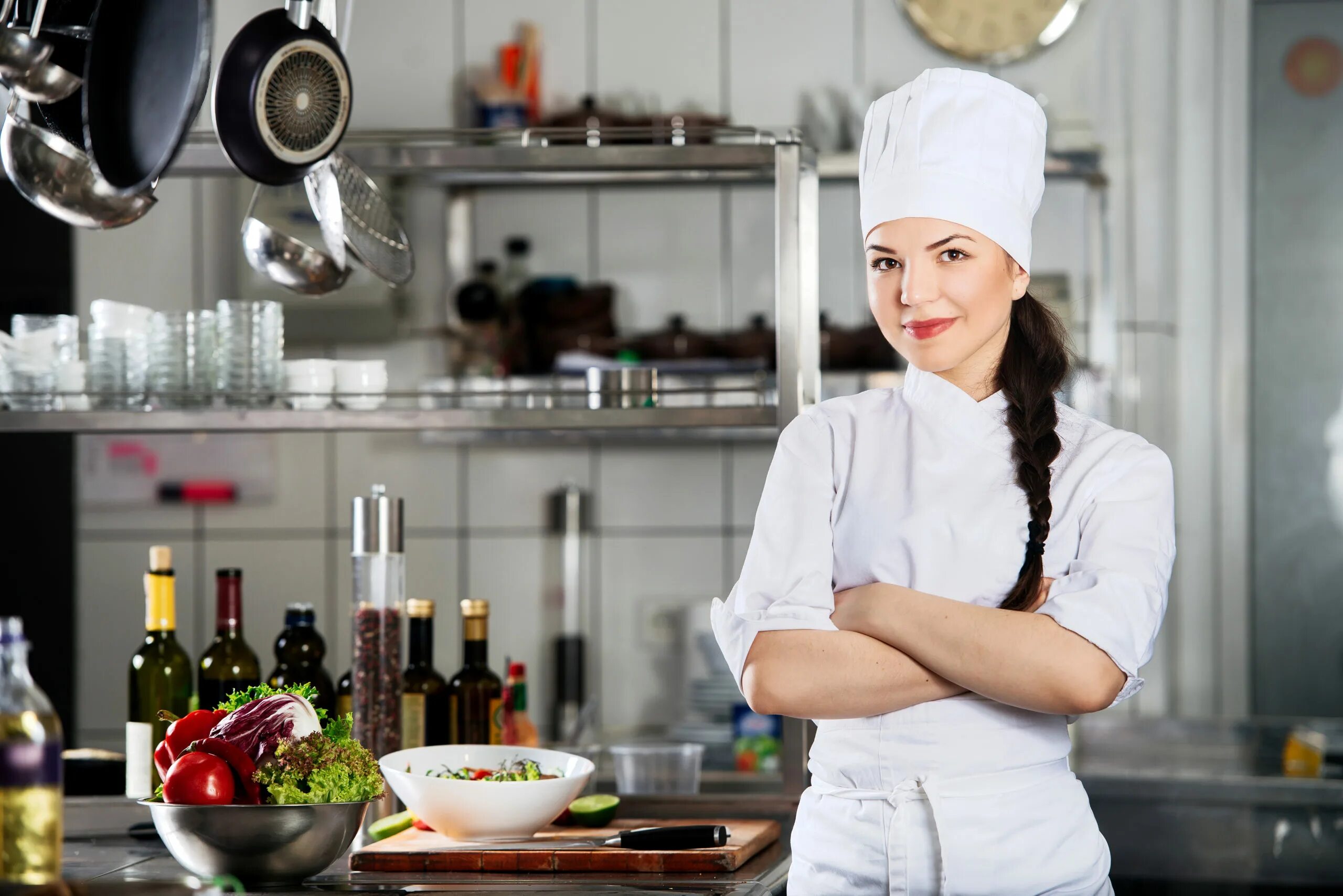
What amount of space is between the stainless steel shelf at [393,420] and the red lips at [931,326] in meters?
0.38

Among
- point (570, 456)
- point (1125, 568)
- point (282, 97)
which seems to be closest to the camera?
point (1125, 568)

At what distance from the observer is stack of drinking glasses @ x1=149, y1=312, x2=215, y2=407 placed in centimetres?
169

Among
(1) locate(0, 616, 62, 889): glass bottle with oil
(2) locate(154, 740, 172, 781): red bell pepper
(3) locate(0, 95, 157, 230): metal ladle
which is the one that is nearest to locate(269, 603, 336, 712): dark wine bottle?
(2) locate(154, 740, 172, 781): red bell pepper

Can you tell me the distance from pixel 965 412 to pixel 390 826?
73 centimetres

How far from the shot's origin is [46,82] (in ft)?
4.28

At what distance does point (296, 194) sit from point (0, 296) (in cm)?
125

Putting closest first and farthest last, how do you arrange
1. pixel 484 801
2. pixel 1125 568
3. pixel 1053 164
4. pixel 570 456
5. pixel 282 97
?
pixel 1125 568
pixel 282 97
pixel 484 801
pixel 1053 164
pixel 570 456

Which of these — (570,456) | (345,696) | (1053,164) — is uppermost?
(1053,164)

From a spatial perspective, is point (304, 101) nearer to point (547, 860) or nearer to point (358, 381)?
point (358, 381)

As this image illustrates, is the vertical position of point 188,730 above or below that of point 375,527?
below

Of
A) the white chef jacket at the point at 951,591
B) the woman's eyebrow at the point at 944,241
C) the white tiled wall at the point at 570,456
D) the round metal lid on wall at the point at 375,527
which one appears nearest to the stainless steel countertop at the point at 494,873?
the white chef jacket at the point at 951,591

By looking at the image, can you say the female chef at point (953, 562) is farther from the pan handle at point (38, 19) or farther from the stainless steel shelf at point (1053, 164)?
the stainless steel shelf at point (1053, 164)

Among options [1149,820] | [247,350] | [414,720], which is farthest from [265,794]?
[1149,820]

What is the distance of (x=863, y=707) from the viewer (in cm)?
120
